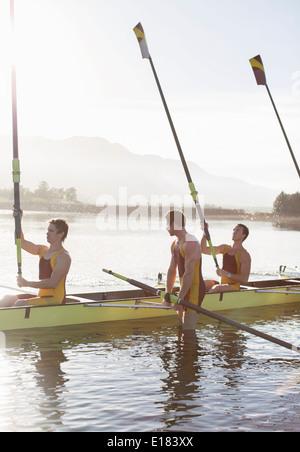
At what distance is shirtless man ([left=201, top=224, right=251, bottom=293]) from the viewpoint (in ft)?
49.6

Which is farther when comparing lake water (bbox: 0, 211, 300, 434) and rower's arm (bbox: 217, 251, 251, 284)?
rower's arm (bbox: 217, 251, 251, 284)

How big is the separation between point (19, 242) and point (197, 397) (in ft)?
18.3

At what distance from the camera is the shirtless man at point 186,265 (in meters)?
11.1

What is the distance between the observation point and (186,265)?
11086 millimetres

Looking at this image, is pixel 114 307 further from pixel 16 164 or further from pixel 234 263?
pixel 16 164

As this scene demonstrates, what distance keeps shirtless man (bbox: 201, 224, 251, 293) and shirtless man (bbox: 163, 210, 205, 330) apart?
3.76 meters

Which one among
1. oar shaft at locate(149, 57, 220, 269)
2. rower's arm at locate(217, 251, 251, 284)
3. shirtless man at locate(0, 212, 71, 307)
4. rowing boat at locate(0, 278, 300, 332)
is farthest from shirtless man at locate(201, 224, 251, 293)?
shirtless man at locate(0, 212, 71, 307)

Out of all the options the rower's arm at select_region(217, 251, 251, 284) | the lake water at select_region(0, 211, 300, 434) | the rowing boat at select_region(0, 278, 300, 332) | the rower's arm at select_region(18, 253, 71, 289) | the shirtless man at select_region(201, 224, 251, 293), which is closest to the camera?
the lake water at select_region(0, 211, 300, 434)

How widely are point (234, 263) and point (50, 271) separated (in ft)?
16.7

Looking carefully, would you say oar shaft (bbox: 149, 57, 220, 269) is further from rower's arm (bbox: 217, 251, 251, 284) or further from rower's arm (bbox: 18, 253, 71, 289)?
rower's arm (bbox: 18, 253, 71, 289)
